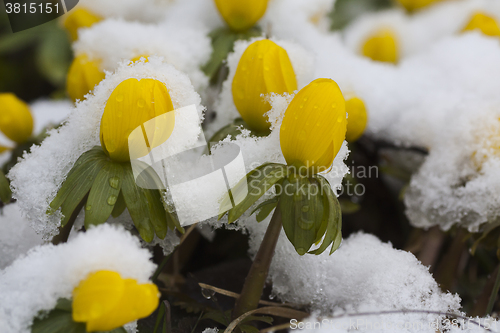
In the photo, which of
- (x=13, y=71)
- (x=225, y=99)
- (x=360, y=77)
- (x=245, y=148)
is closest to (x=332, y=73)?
(x=360, y=77)

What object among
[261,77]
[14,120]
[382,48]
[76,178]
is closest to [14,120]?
[14,120]

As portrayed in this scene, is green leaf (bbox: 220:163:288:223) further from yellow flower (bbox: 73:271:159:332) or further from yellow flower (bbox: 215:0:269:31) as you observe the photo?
yellow flower (bbox: 215:0:269:31)

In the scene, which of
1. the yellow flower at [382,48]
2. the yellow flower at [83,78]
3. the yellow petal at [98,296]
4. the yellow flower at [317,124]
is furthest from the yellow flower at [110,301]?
the yellow flower at [382,48]

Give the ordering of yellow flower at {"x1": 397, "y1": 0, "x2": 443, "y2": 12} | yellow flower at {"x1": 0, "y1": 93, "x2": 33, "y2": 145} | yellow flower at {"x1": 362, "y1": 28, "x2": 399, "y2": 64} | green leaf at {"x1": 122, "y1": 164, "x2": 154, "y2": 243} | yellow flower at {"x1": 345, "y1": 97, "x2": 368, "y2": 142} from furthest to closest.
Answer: yellow flower at {"x1": 397, "y1": 0, "x2": 443, "y2": 12} < yellow flower at {"x1": 362, "y1": 28, "x2": 399, "y2": 64} < yellow flower at {"x1": 0, "y1": 93, "x2": 33, "y2": 145} < yellow flower at {"x1": 345, "y1": 97, "x2": 368, "y2": 142} < green leaf at {"x1": 122, "y1": 164, "x2": 154, "y2": 243}

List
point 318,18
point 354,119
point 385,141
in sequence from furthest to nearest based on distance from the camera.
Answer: point 318,18 → point 385,141 → point 354,119

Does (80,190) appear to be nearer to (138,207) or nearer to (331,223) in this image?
(138,207)

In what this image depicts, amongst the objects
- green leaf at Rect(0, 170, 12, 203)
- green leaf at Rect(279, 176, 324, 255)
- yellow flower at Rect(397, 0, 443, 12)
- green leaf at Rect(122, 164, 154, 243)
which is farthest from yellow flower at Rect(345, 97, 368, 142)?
yellow flower at Rect(397, 0, 443, 12)

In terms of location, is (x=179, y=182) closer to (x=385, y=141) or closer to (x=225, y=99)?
(x=225, y=99)
